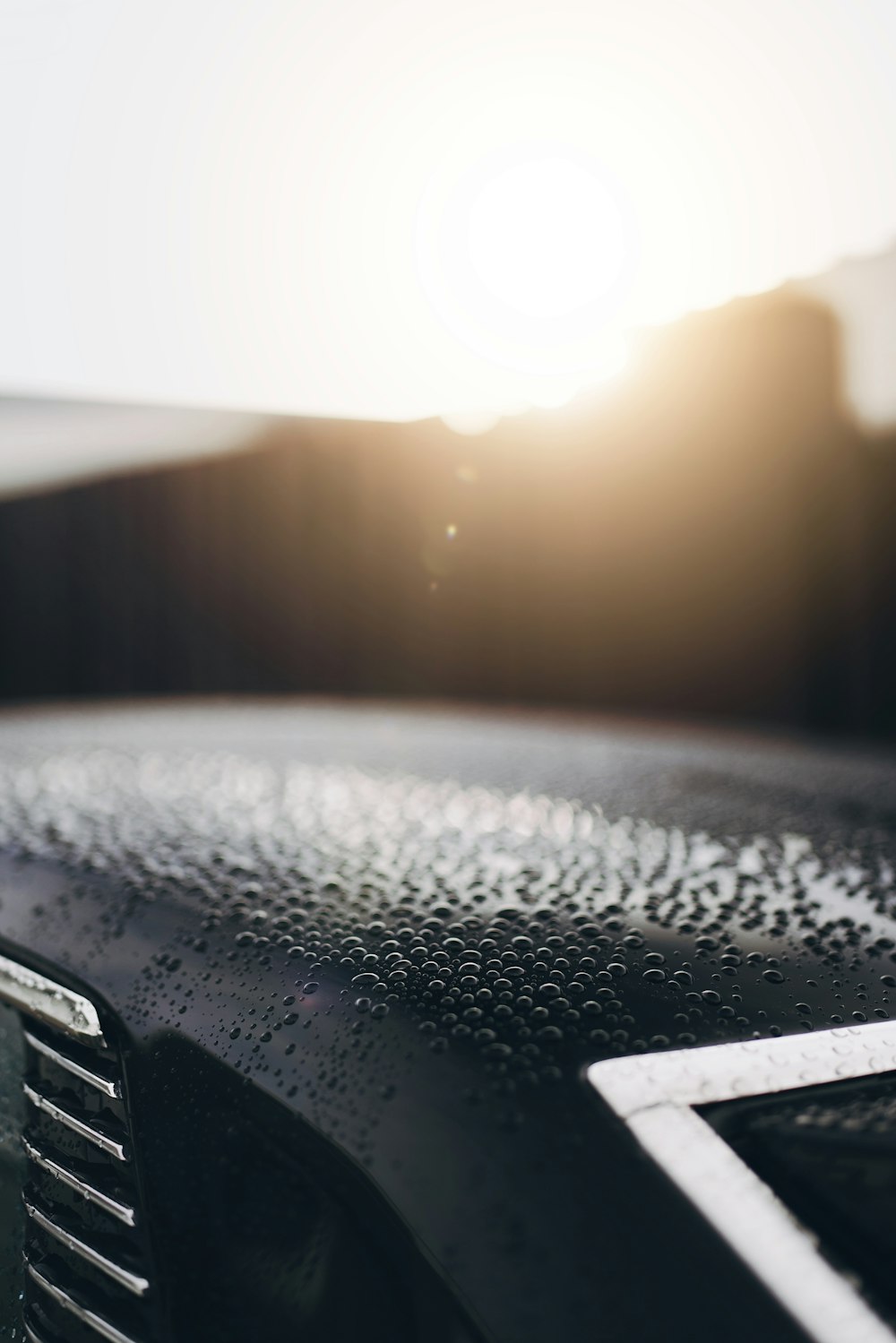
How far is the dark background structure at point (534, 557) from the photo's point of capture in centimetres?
717

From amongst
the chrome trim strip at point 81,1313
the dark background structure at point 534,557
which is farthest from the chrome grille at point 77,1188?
the dark background structure at point 534,557

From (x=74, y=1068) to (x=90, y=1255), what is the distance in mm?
169

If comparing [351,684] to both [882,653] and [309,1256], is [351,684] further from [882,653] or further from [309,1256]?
[309,1256]

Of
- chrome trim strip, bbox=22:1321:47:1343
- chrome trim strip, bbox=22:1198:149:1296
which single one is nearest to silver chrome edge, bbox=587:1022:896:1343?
chrome trim strip, bbox=22:1198:149:1296

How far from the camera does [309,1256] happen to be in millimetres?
779

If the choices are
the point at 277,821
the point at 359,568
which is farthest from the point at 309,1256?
the point at 359,568

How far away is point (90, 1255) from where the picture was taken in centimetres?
89

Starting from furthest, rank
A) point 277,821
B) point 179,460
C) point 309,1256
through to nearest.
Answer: point 179,460
point 277,821
point 309,1256

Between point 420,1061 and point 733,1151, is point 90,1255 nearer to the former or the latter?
point 420,1061

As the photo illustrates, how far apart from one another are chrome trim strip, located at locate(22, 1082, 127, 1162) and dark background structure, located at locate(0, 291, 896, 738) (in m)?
6.65

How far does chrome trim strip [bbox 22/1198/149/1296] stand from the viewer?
33.4 inches

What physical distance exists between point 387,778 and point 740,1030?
102 cm

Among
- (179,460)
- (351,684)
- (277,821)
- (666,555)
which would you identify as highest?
(179,460)

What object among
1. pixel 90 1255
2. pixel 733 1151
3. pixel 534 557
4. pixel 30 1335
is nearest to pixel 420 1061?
pixel 733 1151
